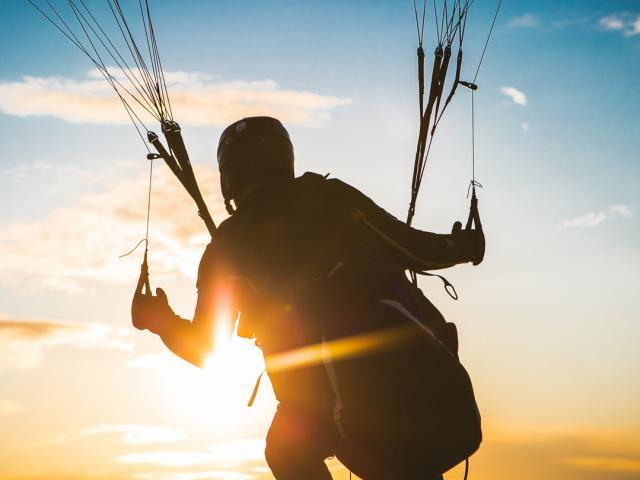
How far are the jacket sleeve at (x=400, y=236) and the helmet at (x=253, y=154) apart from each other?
0.48m

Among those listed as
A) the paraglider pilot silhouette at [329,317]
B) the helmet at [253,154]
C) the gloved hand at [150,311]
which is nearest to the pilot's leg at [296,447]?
the paraglider pilot silhouette at [329,317]

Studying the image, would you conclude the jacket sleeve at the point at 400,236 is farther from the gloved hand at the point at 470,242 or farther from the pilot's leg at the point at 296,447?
the pilot's leg at the point at 296,447

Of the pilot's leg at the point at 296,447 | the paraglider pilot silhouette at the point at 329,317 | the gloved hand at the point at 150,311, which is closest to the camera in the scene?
the paraglider pilot silhouette at the point at 329,317

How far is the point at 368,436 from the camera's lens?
3.29 m

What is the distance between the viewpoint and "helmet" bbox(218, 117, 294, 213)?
424 centimetres

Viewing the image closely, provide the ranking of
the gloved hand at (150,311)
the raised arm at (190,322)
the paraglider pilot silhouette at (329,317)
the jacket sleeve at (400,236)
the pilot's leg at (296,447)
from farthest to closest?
the gloved hand at (150,311) → the raised arm at (190,322) → the jacket sleeve at (400,236) → the pilot's leg at (296,447) → the paraglider pilot silhouette at (329,317)

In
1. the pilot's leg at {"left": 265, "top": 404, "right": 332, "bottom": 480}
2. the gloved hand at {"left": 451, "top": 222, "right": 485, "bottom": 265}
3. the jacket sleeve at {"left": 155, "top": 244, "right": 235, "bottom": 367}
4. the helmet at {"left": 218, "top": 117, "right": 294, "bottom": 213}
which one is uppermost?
the helmet at {"left": 218, "top": 117, "right": 294, "bottom": 213}

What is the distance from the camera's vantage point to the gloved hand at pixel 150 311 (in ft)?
13.8

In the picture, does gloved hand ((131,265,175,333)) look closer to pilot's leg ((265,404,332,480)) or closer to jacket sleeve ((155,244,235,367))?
jacket sleeve ((155,244,235,367))

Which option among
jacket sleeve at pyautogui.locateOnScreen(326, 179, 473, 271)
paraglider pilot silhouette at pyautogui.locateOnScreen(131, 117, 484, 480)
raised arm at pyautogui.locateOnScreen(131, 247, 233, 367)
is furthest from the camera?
raised arm at pyautogui.locateOnScreen(131, 247, 233, 367)

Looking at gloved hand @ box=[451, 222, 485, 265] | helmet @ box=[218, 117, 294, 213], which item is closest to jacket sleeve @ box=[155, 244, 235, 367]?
helmet @ box=[218, 117, 294, 213]

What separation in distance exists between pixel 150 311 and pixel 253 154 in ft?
3.74

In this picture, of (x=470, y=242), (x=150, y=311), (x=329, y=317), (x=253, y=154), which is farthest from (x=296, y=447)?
(x=253, y=154)

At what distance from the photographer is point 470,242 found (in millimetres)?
4348
